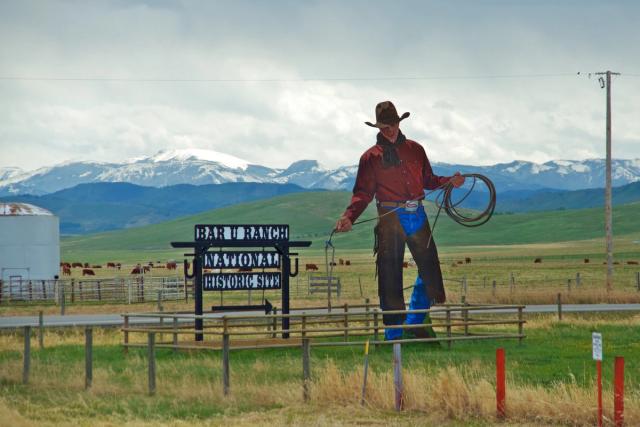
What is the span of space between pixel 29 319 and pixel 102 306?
10.3 m

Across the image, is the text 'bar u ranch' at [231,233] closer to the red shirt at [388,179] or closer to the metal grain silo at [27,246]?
the red shirt at [388,179]

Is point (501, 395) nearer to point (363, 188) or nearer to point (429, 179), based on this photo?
point (363, 188)

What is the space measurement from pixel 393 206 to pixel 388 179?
70cm

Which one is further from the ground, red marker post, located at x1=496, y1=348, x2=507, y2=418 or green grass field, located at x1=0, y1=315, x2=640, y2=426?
red marker post, located at x1=496, y1=348, x2=507, y2=418

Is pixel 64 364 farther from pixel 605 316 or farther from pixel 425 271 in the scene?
pixel 605 316

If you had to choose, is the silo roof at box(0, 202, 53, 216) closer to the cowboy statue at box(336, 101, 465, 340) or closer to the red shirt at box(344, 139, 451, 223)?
the red shirt at box(344, 139, 451, 223)

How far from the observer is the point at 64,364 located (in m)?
26.3

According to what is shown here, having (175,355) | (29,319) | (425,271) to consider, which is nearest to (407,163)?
(425,271)

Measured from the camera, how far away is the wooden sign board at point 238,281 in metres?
29.4

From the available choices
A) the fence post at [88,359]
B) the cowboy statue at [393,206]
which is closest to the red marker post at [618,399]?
the fence post at [88,359]

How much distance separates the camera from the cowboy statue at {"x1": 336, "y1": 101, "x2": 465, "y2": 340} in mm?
29516

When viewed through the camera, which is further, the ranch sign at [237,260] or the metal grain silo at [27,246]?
the metal grain silo at [27,246]

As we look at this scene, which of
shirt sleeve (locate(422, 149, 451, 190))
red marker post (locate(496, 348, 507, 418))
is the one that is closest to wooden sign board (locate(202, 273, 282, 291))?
shirt sleeve (locate(422, 149, 451, 190))

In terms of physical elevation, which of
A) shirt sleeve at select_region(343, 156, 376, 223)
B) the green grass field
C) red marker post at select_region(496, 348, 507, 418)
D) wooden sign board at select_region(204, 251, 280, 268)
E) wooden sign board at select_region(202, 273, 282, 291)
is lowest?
the green grass field
